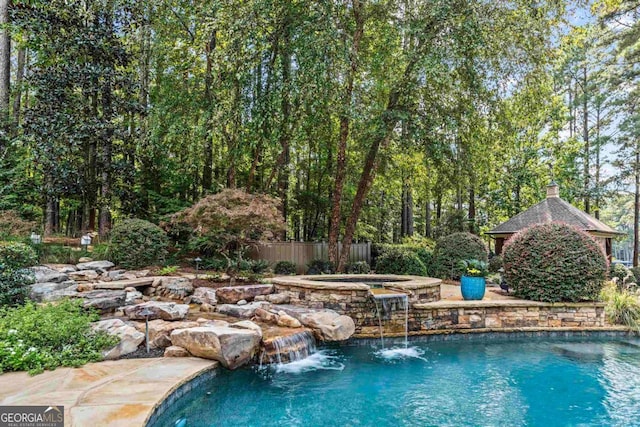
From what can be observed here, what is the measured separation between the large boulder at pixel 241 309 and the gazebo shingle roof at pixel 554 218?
9.76 metres

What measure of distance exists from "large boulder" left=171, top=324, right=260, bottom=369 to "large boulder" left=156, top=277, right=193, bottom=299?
9.21 feet

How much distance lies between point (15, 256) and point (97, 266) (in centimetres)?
287

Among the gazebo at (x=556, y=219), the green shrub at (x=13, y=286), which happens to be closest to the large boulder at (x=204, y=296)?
the green shrub at (x=13, y=286)

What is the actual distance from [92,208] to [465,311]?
1105cm

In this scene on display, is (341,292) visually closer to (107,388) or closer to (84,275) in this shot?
(107,388)

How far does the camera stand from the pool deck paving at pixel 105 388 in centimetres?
286

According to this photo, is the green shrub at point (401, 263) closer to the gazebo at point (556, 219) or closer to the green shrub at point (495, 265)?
the green shrub at point (495, 265)

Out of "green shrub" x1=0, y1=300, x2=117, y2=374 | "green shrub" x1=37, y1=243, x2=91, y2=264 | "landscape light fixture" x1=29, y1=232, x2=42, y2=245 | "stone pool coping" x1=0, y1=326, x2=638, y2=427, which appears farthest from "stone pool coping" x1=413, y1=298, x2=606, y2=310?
"landscape light fixture" x1=29, y1=232, x2=42, y2=245

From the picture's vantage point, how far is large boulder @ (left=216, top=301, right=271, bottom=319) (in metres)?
6.25

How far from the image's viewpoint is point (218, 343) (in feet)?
14.5

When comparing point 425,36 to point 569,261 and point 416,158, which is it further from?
point 569,261

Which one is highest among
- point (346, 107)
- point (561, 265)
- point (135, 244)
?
point (346, 107)

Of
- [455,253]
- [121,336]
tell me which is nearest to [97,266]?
[121,336]

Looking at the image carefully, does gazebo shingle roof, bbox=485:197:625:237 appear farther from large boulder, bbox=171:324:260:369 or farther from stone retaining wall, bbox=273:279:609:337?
large boulder, bbox=171:324:260:369
